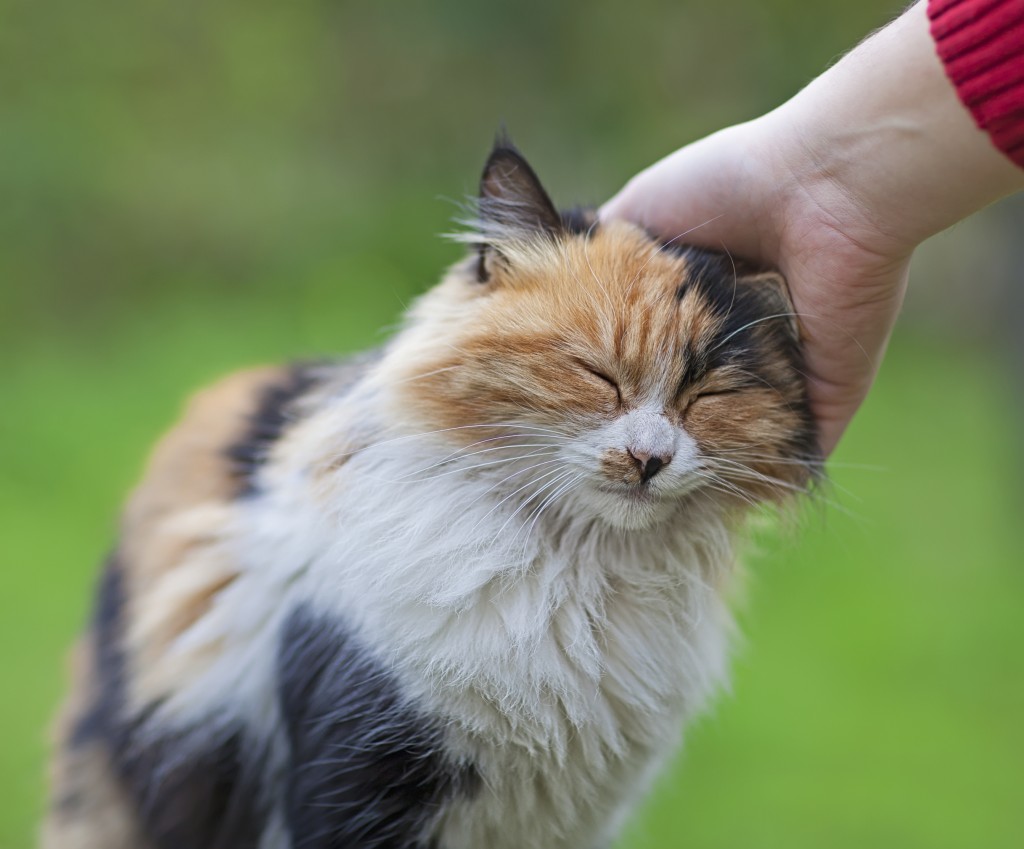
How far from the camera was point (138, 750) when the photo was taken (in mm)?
2066

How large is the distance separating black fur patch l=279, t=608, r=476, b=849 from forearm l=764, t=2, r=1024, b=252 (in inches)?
43.1

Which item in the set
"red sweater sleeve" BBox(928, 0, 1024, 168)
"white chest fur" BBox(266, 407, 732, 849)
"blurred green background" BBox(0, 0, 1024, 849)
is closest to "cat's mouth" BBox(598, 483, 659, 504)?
"white chest fur" BBox(266, 407, 732, 849)

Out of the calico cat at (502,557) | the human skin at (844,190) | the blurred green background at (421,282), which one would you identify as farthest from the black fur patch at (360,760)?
the blurred green background at (421,282)

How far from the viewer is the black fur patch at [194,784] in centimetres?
197

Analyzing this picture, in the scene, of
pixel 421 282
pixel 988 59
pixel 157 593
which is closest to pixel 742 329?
pixel 988 59

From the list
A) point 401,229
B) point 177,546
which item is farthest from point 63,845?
point 401,229

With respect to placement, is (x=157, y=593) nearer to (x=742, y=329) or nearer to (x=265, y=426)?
(x=265, y=426)

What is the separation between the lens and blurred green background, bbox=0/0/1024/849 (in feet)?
13.2

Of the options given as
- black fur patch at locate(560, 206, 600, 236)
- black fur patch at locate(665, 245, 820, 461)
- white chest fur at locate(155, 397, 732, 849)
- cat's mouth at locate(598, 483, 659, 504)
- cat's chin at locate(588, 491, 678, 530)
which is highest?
black fur patch at locate(560, 206, 600, 236)

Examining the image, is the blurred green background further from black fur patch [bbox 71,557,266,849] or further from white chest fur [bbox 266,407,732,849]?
white chest fur [bbox 266,407,732,849]

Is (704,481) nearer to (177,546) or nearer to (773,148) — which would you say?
(773,148)

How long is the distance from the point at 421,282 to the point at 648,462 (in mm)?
3016

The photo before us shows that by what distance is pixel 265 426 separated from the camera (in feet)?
7.24

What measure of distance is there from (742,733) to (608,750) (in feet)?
7.71
